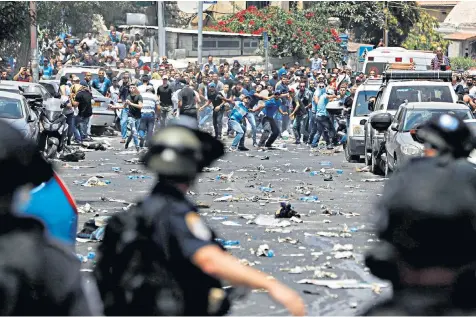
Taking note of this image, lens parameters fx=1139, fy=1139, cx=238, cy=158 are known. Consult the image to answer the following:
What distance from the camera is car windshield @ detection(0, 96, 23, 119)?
21.4m

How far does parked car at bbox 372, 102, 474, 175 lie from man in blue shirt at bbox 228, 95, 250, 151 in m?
8.57

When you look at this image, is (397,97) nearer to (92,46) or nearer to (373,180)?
(373,180)

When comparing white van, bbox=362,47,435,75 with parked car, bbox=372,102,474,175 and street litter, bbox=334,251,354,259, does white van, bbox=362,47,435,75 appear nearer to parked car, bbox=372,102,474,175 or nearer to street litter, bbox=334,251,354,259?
parked car, bbox=372,102,474,175

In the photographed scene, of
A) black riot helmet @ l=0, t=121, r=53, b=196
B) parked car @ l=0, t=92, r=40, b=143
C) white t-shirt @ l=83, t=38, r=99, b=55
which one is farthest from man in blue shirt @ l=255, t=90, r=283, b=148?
black riot helmet @ l=0, t=121, r=53, b=196

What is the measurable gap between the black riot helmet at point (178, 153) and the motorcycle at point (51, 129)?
1831 centimetres

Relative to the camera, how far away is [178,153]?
4277mm

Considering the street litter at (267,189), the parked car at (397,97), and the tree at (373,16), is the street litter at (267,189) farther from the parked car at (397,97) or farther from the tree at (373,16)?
the tree at (373,16)

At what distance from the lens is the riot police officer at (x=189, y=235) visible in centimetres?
396

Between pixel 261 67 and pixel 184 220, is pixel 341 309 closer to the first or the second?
pixel 184 220

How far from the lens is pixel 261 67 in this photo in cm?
4941

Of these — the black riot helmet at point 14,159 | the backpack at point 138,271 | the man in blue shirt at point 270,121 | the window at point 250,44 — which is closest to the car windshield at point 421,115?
the man in blue shirt at point 270,121

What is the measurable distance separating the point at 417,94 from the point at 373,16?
43.0m

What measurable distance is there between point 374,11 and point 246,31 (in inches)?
450

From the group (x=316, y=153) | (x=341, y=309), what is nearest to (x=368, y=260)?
(x=341, y=309)
